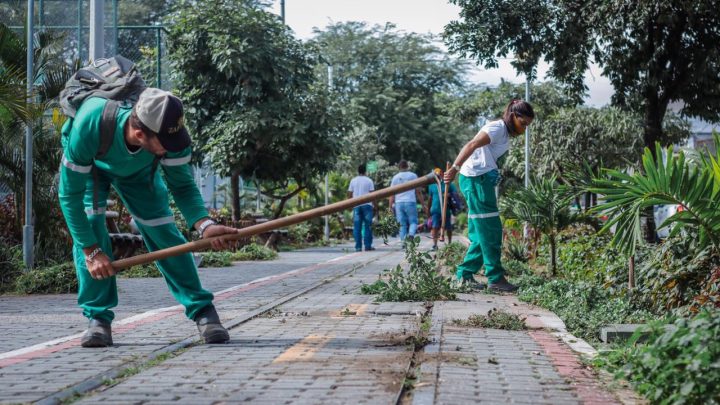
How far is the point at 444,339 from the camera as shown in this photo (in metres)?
6.55

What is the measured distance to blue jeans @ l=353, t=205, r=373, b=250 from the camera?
2088cm

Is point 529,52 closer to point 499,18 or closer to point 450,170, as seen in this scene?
point 499,18

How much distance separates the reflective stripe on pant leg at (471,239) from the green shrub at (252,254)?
900cm

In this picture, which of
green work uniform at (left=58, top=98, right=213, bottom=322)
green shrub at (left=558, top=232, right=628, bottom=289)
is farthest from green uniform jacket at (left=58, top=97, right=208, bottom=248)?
green shrub at (left=558, top=232, right=628, bottom=289)

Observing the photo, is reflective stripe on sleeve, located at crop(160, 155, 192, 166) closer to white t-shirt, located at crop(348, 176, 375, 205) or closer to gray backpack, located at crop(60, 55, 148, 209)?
gray backpack, located at crop(60, 55, 148, 209)

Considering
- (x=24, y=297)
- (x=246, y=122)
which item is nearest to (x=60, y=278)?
(x=24, y=297)

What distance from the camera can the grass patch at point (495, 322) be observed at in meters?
7.26

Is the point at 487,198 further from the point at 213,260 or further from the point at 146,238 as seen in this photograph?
the point at 213,260

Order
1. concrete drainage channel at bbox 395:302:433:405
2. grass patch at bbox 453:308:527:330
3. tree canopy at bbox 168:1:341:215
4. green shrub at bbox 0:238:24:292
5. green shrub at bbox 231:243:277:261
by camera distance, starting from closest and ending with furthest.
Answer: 1. concrete drainage channel at bbox 395:302:433:405
2. grass patch at bbox 453:308:527:330
3. green shrub at bbox 0:238:24:292
4. green shrub at bbox 231:243:277:261
5. tree canopy at bbox 168:1:341:215

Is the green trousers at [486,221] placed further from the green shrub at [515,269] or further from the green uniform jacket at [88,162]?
the green uniform jacket at [88,162]

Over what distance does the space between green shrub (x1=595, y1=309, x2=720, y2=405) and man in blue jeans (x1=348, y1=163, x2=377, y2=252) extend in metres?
15.0

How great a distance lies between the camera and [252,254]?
19312 mm

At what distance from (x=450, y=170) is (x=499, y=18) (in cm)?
718

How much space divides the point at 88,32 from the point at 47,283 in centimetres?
994
